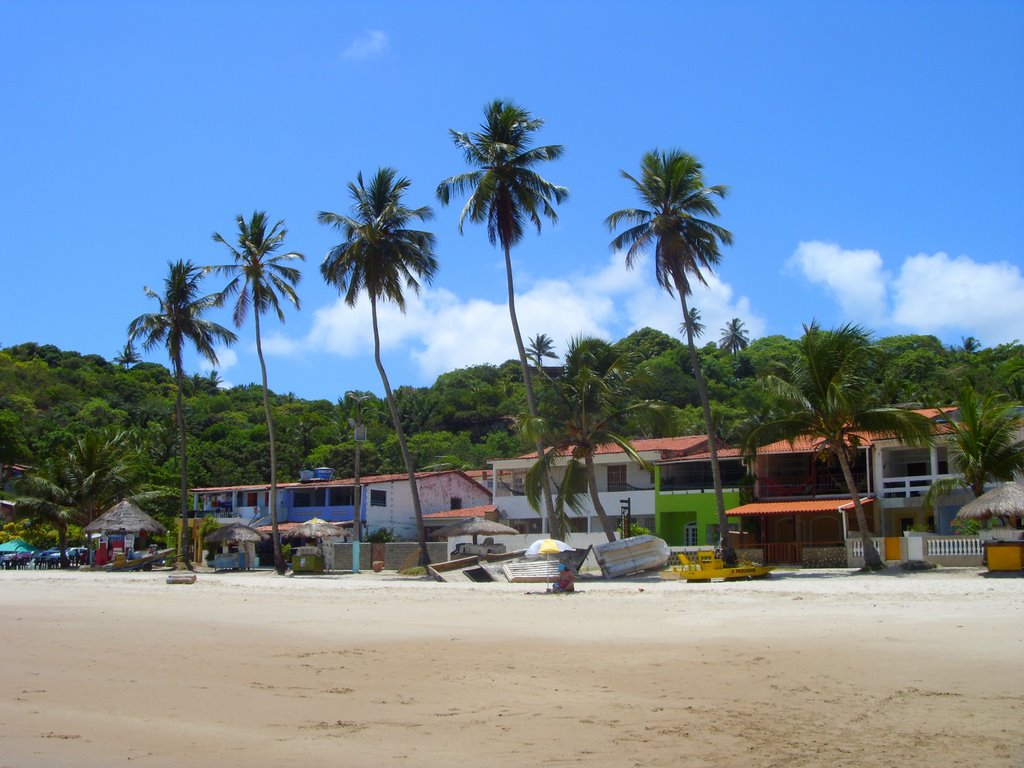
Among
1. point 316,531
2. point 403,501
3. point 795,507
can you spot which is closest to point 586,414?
point 795,507

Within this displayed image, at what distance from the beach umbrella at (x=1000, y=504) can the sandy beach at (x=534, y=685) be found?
21.5ft

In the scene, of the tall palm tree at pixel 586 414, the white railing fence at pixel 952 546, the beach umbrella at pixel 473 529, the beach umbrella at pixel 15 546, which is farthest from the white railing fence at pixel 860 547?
the beach umbrella at pixel 15 546

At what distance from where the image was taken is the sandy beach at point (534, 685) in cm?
766

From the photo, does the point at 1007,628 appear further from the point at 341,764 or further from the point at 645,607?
the point at 341,764

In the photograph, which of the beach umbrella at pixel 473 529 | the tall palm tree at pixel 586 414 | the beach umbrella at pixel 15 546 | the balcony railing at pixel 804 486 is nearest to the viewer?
the tall palm tree at pixel 586 414

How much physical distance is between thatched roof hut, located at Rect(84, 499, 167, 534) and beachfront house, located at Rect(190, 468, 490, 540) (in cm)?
1114

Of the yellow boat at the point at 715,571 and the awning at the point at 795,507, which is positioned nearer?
the yellow boat at the point at 715,571

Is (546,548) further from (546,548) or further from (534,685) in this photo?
(534,685)

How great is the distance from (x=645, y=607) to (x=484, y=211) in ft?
62.8

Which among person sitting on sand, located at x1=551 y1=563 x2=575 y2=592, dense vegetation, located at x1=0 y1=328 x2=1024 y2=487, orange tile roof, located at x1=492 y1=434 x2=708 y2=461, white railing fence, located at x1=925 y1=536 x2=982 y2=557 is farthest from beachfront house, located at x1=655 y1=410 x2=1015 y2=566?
dense vegetation, located at x1=0 y1=328 x2=1024 y2=487

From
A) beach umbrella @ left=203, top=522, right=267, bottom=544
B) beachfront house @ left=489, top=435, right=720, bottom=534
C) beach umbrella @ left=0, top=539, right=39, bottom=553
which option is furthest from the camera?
beach umbrella @ left=0, top=539, right=39, bottom=553

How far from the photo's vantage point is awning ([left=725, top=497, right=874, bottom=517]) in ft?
112

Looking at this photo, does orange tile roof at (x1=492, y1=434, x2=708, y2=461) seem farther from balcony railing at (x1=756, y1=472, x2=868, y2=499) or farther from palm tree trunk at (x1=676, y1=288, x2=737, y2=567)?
palm tree trunk at (x1=676, y1=288, x2=737, y2=567)

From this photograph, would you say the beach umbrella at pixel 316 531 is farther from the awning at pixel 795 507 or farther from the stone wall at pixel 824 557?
the stone wall at pixel 824 557
